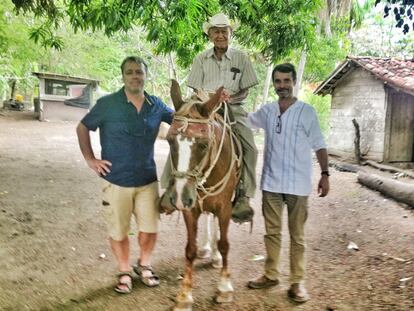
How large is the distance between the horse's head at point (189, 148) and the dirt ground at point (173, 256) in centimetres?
131

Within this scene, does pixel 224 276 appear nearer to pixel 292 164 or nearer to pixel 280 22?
pixel 292 164

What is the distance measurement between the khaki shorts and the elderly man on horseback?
22 cm

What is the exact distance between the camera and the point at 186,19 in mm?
5461

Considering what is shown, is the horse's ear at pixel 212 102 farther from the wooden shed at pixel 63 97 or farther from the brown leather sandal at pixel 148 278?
the wooden shed at pixel 63 97

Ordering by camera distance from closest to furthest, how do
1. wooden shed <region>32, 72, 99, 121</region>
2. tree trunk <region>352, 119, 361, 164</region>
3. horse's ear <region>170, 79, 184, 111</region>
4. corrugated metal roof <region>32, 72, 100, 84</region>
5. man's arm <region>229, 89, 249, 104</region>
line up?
horse's ear <region>170, 79, 184, 111</region> → man's arm <region>229, 89, 249, 104</region> → tree trunk <region>352, 119, 361, 164</region> → corrugated metal roof <region>32, 72, 100, 84</region> → wooden shed <region>32, 72, 99, 121</region>

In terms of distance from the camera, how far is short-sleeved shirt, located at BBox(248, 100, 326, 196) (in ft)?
12.0

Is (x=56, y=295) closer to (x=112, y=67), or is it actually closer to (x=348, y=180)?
(x=348, y=180)

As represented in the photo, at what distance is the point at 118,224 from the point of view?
3721 mm

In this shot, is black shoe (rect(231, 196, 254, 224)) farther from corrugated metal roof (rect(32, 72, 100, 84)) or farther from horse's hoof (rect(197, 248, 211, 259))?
corrugated metal roof (rect(32, 72, 100, 84))

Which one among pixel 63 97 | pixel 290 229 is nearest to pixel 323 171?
pixel 290 229

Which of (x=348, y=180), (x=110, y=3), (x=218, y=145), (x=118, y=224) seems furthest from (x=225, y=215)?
(x=348, y=180)

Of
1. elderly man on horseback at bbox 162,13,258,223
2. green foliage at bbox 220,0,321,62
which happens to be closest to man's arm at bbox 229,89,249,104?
elderly man on horseback at bbox 162,13,258,223

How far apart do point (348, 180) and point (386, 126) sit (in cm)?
426

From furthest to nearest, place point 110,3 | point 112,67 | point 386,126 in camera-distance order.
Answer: point 112,67 → point 386,126 → point 110,3
